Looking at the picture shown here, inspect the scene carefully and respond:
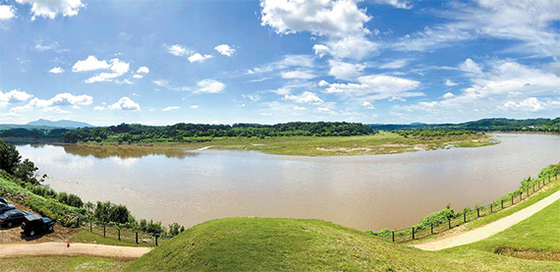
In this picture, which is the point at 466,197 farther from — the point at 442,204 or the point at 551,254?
the point at 551,254

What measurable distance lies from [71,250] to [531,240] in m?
24.0

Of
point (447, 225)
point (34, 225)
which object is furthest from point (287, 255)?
point (447, 225)

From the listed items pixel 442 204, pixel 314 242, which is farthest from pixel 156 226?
pixel 442 204

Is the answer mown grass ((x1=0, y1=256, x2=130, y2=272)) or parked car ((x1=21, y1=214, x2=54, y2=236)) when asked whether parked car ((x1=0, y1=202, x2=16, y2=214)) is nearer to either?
parked car ((x1=21, y1=214, x2=54, y2=236))

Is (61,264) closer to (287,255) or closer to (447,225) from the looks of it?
(287,255)

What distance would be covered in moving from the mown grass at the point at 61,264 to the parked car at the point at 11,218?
4.30m

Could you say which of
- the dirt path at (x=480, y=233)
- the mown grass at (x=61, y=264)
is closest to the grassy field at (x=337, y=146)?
the dirt path at (x=480, y=233)

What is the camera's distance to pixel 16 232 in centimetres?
1583

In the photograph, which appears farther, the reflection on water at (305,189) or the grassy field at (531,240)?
the reflection on water at (305,189)

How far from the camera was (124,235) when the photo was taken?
1756 cm

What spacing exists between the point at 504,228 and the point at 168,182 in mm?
39806

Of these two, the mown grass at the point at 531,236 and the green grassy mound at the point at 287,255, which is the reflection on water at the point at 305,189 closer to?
the mown grass at the point at 531,236

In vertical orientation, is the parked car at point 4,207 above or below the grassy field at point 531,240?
above

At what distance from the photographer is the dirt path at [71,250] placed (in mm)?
13722
